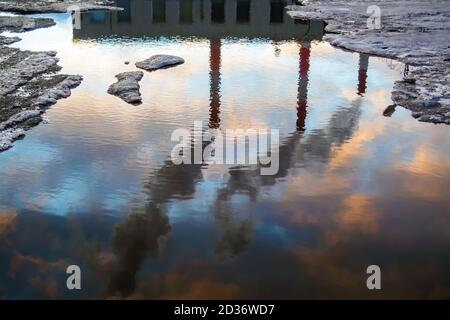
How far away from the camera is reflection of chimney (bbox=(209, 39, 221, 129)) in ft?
35.6

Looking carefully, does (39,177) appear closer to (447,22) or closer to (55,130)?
(55,130)

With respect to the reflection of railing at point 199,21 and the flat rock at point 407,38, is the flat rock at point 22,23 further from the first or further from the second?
the flat rock at point 407,38

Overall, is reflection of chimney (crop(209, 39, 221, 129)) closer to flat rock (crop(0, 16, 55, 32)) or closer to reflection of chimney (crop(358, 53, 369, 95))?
reflection of chimney (crop(358, 53, 369, 95))

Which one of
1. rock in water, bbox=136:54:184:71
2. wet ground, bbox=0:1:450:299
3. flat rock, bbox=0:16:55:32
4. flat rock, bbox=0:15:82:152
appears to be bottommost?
wet ground, bbox=0:1:450:299

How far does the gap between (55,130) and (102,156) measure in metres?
1.77

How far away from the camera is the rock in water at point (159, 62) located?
1479 centimetres

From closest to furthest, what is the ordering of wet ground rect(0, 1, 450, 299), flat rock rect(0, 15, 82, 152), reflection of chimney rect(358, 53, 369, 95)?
1. wet ground rect(0, 1, 450, 299)
2. flat rock rect(0, 15, 82, 152)
3. reflection of chimney rect(358, 53, 369, 95)

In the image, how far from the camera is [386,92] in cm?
1254

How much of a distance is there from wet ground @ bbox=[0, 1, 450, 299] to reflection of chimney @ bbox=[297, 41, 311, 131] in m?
0.07

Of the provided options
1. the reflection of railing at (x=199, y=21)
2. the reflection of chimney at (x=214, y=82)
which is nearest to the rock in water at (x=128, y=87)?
the reflection of chimney at (x=214, y=82)

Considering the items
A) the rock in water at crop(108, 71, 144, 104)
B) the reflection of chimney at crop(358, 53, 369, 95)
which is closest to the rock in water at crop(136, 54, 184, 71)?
the rock in water at crop(108, 71, 144, 104)

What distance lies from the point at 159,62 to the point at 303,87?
466cm

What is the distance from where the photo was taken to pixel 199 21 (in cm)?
2312
